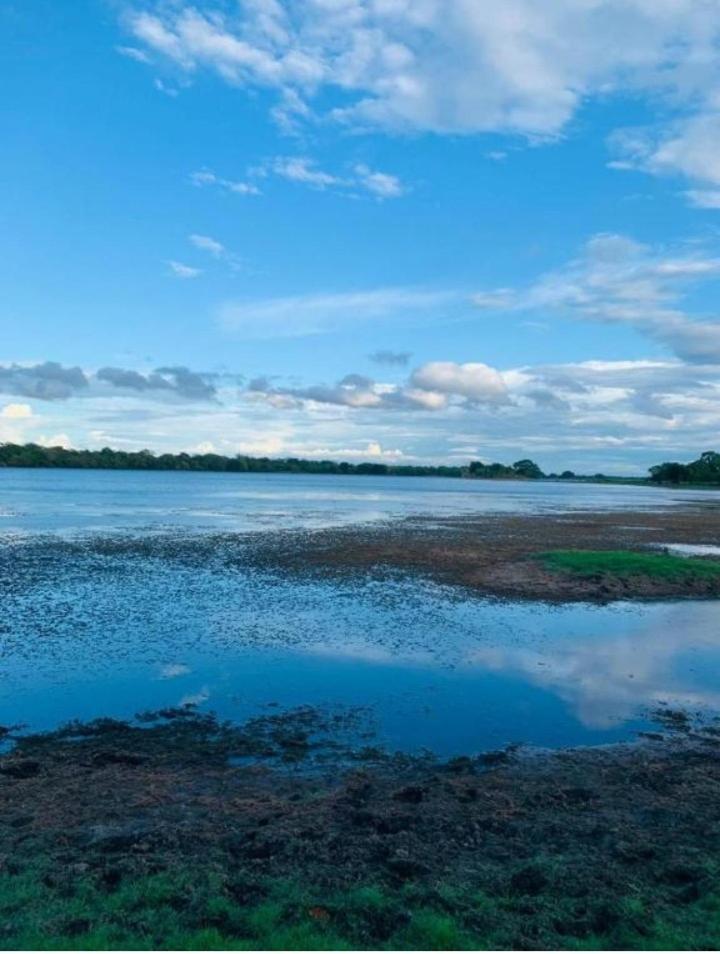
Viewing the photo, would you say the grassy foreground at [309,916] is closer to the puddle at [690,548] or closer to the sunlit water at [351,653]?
the sunlit water at [351,653]

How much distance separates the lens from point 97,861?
7.71 m

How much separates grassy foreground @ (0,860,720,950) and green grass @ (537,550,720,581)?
23811 millimetres

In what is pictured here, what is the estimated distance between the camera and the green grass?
29.4 meters

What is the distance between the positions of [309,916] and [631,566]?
26.9 metres

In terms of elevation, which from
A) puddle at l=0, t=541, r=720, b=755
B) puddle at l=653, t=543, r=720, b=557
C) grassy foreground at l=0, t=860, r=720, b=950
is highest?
puddle at l=653, t=543, r=720, b=557

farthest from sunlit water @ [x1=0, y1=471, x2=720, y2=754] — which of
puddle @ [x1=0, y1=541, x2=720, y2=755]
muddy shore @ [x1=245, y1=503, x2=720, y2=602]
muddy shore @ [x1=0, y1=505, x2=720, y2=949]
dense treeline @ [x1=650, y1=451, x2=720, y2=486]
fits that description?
dense treeline @ [x1=650, y1=451, x2=720, y2=486]

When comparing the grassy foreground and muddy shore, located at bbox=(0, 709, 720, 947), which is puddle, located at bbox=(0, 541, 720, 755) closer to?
muddy shore, located at bbox=(0, 709, 720, 947)

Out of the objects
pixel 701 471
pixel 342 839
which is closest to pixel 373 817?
pixel 342 839

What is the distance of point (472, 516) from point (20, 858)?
5892 cm

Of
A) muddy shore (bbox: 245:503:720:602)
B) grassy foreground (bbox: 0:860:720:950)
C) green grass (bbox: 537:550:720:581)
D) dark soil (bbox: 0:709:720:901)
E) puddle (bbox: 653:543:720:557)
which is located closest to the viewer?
grassy foreground (bbox: 0:860:720:950)

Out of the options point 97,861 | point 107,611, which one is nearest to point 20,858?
point 97,861

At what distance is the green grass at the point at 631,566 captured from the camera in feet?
96.5

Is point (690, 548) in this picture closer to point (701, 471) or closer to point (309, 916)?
point (309, 916)

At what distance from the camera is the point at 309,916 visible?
21.9ft
